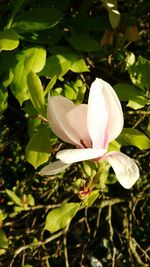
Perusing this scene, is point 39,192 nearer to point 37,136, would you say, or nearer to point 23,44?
point 23,44

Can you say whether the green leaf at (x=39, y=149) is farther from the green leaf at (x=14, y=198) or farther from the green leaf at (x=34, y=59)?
the green leaf at (x=14, y=198)

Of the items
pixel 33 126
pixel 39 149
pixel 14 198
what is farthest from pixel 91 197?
pixel 14 198

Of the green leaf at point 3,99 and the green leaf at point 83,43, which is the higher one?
the green leaf at point 83,43

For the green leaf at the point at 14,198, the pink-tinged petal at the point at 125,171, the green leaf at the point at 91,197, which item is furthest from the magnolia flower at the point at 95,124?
the green leaf at the point at 14,198

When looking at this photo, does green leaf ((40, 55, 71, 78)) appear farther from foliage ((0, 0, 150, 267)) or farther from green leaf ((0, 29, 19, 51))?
green leaf ((0, 29, 19, 51))

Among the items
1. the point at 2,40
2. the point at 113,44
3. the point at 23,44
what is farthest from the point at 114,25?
the point at 2,40

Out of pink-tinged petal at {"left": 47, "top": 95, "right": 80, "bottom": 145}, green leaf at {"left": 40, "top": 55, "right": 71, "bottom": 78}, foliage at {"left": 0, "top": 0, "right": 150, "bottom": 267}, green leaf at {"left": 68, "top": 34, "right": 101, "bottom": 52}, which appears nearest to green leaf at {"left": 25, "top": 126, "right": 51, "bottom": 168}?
foliage at {"left": 0, "top": 0, "right": 150, "bottom": 267}

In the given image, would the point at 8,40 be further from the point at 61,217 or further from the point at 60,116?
the point at 61,217
